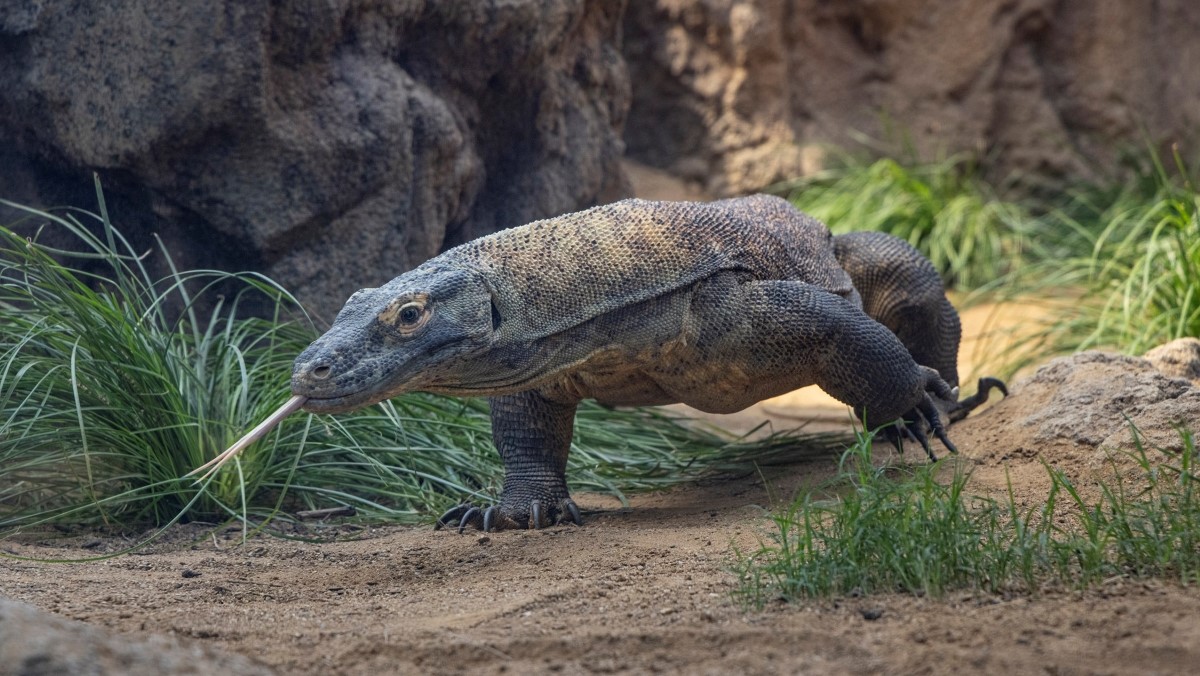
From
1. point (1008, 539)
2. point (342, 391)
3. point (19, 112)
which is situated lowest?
point (1008, 539)

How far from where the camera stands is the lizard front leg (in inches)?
161

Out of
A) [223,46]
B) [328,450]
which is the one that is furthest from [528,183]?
[328,450]

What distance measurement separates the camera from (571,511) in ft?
13.5

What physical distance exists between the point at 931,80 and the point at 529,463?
21.0 ft

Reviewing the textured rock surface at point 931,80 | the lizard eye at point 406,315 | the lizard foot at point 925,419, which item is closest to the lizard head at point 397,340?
the lizard eye at point 406,315

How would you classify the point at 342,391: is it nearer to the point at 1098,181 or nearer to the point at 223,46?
the point at 223,46

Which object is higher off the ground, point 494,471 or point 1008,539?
point 1008,539

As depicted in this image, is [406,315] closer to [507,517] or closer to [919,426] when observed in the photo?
[507,517]

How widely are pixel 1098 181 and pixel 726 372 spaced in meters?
6.55

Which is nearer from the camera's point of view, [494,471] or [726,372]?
[726,372]

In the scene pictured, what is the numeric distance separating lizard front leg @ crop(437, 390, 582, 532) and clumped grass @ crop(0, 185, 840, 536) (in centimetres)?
32

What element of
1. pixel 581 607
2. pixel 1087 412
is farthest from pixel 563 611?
pixel 1087 412

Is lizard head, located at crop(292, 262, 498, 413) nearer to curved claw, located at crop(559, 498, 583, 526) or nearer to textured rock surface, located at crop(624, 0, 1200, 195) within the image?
curved claw, located at crop(559, 498, 583, 526)

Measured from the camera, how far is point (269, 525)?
4.18 metres
